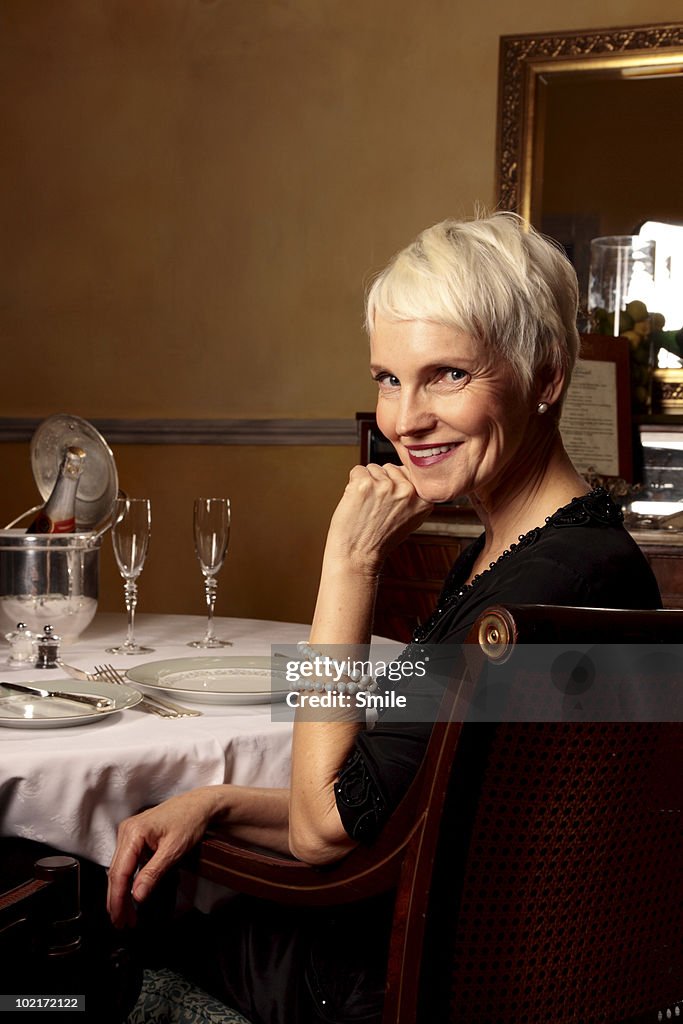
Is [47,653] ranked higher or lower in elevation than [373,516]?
lower

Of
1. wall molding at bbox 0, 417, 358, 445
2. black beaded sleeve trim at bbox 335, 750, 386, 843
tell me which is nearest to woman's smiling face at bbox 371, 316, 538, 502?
black beaded sleeve trim at bbox 335, 750, 386, 843

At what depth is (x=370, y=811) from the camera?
1.12 metres

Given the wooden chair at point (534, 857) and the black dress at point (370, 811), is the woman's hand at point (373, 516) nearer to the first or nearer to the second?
the black dress at point (370, 811)

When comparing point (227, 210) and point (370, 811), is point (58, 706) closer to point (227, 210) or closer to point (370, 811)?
point (370, 811)

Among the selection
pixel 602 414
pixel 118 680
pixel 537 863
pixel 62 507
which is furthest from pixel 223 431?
pixel 537 863

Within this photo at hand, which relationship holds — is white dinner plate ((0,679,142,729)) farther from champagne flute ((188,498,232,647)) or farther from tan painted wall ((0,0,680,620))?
tan painted wall ((0,0,680,620))

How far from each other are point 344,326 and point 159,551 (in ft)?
3.74

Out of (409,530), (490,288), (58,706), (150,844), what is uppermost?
(490,288)

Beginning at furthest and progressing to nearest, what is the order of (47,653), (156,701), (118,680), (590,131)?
(590,131) → (47,653) → (118,680) → (156,701)

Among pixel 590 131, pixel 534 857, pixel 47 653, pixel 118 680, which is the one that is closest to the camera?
pixel 534 857

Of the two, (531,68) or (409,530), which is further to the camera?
(531,68)

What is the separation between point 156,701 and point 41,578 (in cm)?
44

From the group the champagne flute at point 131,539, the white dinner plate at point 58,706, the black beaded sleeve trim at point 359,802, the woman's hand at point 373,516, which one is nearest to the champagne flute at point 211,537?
the champagne flute at point 131,539

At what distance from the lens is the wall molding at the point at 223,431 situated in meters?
4.10
